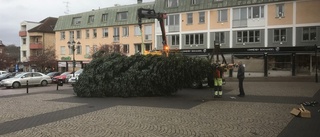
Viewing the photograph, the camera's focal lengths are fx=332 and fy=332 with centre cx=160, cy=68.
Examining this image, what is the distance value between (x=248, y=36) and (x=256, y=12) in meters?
2.81

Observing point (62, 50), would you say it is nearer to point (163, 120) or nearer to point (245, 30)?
point (245, 30)

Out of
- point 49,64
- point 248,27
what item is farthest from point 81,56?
point 248,27

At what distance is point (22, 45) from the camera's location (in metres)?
66.1

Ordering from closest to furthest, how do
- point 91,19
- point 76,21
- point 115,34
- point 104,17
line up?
1. point 115,34
2. point 104,17
3. point 91,19
4. point 76,21

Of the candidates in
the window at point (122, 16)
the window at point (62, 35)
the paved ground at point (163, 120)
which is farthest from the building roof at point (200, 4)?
the paved ground at point (163, 120)

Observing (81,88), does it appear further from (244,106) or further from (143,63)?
(244,106)

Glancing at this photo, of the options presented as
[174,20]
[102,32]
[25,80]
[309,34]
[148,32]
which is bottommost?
[25,80]

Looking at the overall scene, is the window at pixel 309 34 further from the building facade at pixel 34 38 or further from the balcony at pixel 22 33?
the balcony at pixel 22 33

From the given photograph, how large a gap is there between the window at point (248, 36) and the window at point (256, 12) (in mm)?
1706

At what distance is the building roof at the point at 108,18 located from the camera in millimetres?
47294

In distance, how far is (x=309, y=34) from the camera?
113 feet

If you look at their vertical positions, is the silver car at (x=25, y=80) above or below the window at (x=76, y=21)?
below

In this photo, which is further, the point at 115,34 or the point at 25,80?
the point at 115,34

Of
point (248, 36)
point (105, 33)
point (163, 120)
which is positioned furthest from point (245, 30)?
point (163, 120)
